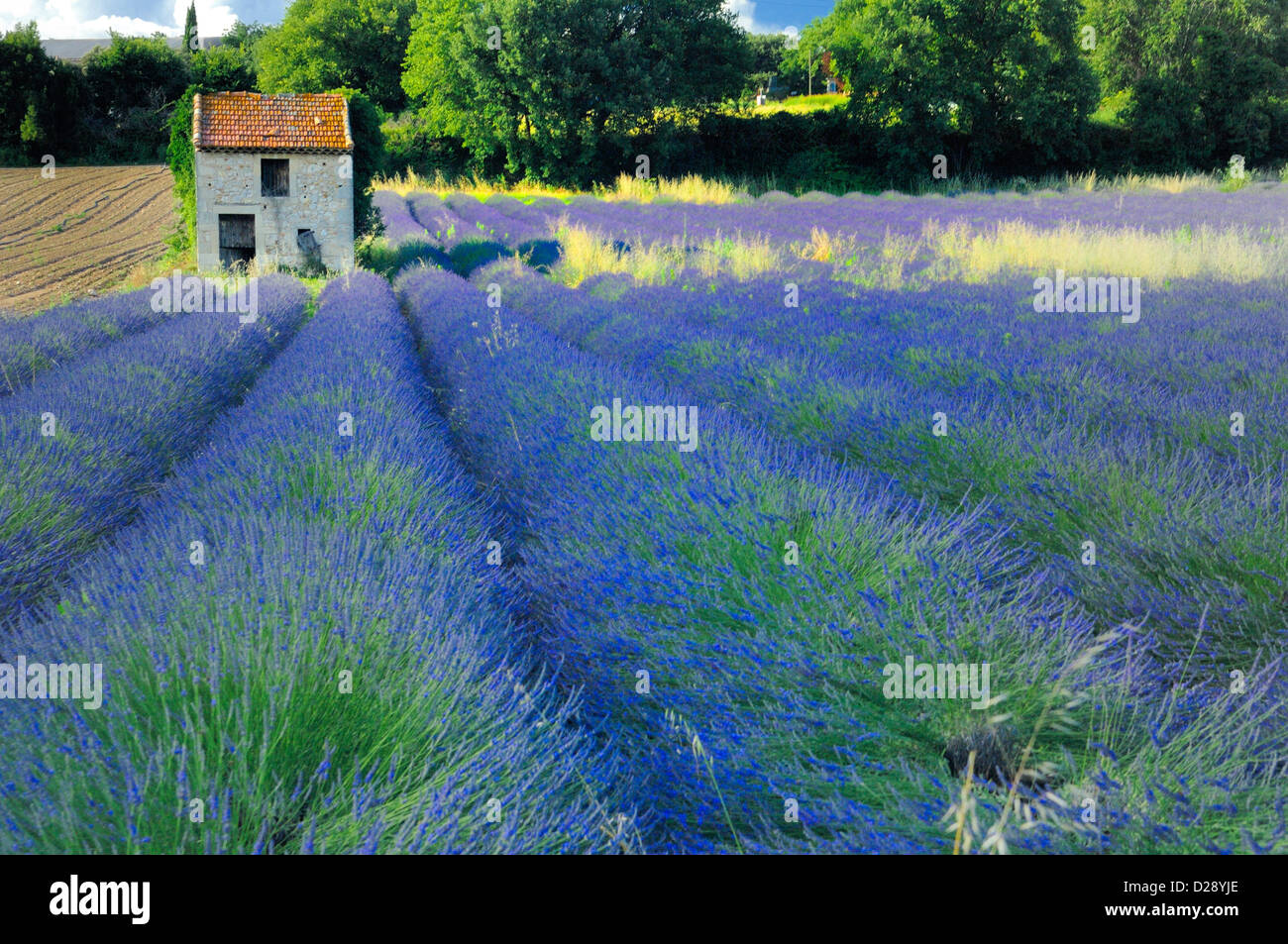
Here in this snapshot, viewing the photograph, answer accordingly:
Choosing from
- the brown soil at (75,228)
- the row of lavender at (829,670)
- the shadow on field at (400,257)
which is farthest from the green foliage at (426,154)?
Result: the row of lavender at (829,670)

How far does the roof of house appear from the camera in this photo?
1331 cm

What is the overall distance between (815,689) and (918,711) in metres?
0.22

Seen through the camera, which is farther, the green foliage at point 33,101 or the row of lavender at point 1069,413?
the green foliage at point 33,101

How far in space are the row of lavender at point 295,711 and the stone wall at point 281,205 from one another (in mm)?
12220

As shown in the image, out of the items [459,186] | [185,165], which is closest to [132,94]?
[459,186]

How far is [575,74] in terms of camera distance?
1044 inches

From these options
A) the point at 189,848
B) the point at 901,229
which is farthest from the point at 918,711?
the point at 901,229

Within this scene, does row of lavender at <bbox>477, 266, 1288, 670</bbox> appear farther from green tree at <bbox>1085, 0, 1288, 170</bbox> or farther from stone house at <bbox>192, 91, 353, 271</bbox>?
green tree at <bbox>1085, 0, 1288, 170</bbox>

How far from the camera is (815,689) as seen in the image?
5.87ft

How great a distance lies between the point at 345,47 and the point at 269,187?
2958cm

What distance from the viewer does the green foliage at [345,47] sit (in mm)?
37062

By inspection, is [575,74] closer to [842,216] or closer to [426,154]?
[426,154]

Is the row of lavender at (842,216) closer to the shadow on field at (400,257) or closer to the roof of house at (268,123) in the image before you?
the shadow on field at (400,257)

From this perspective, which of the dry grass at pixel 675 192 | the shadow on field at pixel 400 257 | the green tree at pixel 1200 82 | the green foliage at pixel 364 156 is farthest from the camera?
the green tree at pixel 1200 82
